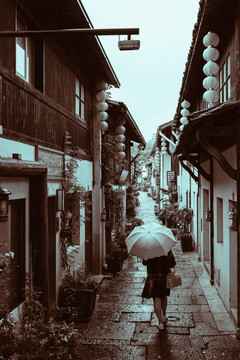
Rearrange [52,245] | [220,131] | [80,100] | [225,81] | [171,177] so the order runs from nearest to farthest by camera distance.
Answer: [220,131] → [52,245] → [225,81] → [80,100] → [171,177]

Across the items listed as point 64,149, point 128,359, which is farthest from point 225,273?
point 64,149

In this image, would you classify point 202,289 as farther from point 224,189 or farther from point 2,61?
point 2,61

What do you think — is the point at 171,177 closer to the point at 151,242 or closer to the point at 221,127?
the point at 221,127

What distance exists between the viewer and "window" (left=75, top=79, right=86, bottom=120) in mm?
11038

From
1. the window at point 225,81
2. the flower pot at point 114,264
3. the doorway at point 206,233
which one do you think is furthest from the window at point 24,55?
the doorway at point 206,233

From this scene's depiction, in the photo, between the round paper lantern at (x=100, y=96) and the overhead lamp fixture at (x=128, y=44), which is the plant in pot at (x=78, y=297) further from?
the round paper lantern at (x=100, y=96)

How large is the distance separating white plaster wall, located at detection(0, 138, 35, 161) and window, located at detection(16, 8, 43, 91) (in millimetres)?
1130

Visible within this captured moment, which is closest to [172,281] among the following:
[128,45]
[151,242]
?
[151,242]

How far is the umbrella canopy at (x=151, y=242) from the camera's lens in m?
7.46

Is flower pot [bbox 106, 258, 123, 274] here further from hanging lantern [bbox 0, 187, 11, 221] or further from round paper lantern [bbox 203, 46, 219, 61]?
hanging lantern [bbox 0, 187, 11, 221]

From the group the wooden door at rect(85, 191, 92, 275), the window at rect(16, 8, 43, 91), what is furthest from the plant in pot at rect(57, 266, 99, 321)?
the window at rect(16, 8, 43, 91)

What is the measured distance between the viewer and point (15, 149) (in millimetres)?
6133

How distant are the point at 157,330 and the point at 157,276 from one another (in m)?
1.00

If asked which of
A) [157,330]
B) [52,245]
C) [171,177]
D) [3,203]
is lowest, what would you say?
[157,330]
